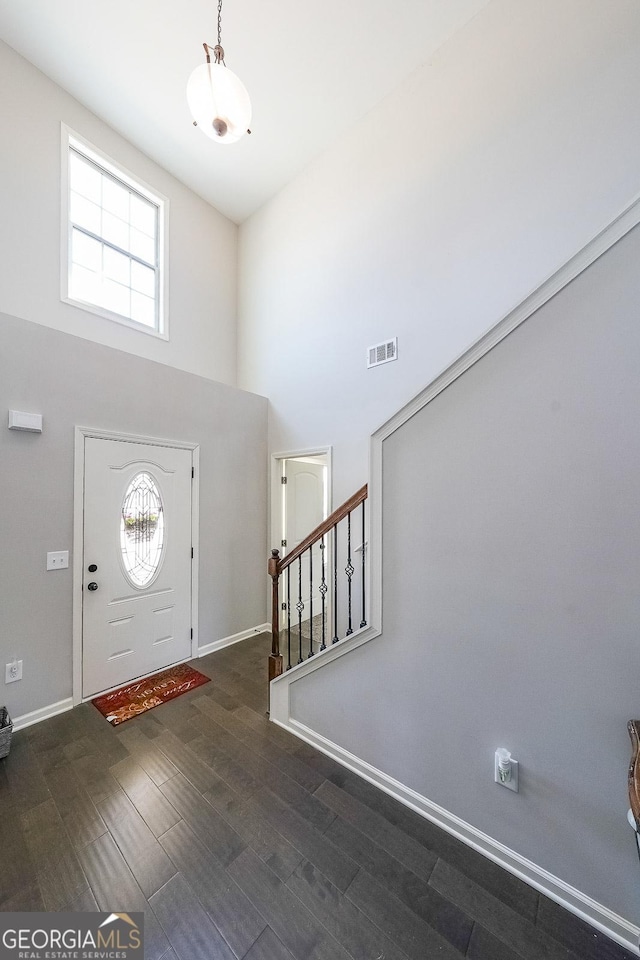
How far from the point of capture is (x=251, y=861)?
1524mm

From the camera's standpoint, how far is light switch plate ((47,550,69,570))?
2.55m

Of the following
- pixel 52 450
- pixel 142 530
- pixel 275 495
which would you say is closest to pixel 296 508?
pixel 275 495

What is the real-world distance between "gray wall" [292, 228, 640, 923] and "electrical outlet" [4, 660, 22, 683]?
2499 mm

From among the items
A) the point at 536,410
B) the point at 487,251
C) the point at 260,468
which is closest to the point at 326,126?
the point at 487,251

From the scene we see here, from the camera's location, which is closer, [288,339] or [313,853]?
[313,853]

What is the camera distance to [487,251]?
274 cm

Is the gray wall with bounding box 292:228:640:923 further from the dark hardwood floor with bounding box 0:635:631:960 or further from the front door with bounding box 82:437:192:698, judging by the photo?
the front door with bounding box 82:437:192:698

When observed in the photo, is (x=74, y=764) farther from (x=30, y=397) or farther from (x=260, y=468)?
(x=260, y=468)

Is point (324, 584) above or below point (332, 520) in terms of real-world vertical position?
below

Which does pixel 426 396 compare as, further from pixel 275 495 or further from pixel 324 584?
pixel 275 495

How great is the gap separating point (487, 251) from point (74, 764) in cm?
456

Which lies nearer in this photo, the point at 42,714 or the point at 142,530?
the point at 42,714

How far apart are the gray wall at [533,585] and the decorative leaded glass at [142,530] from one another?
2258mm

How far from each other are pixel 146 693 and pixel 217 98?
159 inches
